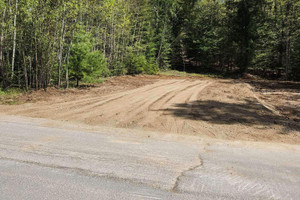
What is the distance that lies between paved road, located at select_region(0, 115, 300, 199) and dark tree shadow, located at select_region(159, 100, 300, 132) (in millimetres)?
1846

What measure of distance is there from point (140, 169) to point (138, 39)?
25.3 metres

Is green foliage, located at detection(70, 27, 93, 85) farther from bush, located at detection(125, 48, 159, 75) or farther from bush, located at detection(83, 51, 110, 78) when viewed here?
bush, located at detection(125, 48, 159, 75)

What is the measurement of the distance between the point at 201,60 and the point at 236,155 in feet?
98.8

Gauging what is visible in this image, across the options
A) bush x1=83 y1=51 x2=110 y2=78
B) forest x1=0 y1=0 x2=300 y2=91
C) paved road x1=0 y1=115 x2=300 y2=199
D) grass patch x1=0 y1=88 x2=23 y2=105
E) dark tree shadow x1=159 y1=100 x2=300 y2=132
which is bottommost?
grass patch x1=0 y1=88 x2=23 y2=105

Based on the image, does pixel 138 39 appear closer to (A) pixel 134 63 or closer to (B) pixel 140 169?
(A) pixel 134 63

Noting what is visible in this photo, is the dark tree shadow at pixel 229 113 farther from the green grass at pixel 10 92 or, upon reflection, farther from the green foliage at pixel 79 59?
the green grass at pixel 10 92

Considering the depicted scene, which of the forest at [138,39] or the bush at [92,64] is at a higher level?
the forest at [138,39]

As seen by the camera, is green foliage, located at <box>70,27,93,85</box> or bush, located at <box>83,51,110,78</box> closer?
green foliage, located at <box>70,27,93,85</box>

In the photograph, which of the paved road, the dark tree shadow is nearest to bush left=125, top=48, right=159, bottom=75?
the dark tree shadow

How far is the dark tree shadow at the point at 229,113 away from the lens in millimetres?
5971

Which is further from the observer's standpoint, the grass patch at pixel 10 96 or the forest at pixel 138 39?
the forest at pixel 138 39

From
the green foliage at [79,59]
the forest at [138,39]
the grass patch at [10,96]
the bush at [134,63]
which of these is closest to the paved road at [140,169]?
the grass patch at [10,96]

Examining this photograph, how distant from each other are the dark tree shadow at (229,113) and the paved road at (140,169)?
1846 millimetres

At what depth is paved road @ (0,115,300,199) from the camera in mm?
2203
